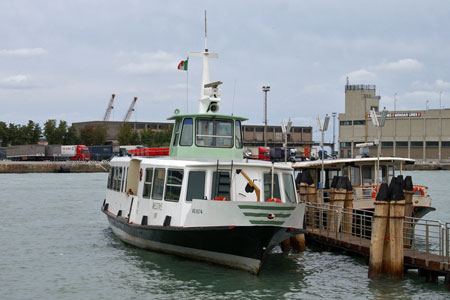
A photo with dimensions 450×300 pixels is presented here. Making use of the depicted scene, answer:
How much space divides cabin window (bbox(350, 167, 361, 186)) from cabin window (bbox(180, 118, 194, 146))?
8.78 metres

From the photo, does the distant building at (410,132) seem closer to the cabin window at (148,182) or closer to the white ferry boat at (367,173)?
the white ferry boat at (367,173)

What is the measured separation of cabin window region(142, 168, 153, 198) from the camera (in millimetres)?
21562

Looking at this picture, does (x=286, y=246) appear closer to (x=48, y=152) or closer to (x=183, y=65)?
(x=183, y=65)

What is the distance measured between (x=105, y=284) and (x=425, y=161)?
129840 millimetres

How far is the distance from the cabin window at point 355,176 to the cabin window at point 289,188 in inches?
323

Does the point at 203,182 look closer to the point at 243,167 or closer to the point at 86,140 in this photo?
the point at 243,167

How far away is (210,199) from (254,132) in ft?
509

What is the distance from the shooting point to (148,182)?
71.4 ft

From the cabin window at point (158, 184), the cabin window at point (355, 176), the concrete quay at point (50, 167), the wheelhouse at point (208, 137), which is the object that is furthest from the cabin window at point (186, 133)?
the concrete quay at point (50, 167)

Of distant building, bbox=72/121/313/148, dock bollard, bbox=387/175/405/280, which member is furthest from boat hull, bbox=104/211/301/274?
distant building, bbox=72/121/313/148

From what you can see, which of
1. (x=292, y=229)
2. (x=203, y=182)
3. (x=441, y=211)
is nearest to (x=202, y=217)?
(x=203, y=182)

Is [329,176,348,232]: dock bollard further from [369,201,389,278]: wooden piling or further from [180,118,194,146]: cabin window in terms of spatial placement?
[180,118,194,146]: cabin window

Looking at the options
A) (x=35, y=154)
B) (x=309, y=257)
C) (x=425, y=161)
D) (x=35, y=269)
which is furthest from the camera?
(x=425, y=161)

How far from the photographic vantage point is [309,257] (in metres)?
23.1
